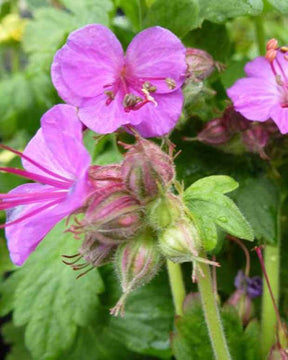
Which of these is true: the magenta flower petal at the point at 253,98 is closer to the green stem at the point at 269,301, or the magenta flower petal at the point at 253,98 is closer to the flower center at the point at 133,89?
the flower center at the point at 133,89

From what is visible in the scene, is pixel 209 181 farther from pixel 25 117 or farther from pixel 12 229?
pixel 25 117

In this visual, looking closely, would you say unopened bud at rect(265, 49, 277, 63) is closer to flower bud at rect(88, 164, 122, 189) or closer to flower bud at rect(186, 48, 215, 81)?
flower bud at rect(186, 48, 215, 81)

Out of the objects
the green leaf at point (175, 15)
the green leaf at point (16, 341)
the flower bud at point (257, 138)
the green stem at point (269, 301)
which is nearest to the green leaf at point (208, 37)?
the green leaf at point (175, 15)

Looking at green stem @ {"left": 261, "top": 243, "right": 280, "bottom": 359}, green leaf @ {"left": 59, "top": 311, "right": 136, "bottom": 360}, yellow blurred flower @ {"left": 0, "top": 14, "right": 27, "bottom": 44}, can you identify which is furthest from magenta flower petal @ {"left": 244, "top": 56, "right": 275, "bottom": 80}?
yellow blurred flower @ {"left": 0, "top": 14, "right": 27, "bottom": 44}

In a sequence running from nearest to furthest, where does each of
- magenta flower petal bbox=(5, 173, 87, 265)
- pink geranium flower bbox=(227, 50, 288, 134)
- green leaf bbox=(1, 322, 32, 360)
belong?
1. magenta flower petal bbox=(5, 173, 87, 265)
2. pink geranium flower bbox=(227, 50, 288, 134)
3. green leaf bbox=(1, 322, 32, 360)

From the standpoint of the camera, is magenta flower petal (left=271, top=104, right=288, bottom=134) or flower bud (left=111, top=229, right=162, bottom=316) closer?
flower bud (left=111, top=229, right=162, bottom=316)
